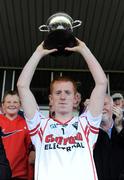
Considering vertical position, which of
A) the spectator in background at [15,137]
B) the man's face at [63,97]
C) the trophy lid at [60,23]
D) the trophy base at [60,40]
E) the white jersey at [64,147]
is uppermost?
the trophy lid at [60,23]

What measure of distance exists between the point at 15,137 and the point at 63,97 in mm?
969

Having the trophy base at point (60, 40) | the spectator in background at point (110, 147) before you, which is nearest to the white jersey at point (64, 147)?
the spectator in background at point (110, 147)

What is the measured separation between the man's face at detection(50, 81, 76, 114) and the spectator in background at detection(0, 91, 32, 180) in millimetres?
806

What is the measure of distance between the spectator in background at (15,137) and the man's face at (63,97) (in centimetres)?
81

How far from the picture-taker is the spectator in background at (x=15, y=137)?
112 inches

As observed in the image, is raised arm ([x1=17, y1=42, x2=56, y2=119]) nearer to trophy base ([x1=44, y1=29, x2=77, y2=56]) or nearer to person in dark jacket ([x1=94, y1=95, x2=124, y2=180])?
trophy base ([x1=44, y1=29, x2=77, y2=56])

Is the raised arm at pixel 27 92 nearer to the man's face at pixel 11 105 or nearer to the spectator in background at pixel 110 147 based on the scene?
the spectator in background at pixel 110 147

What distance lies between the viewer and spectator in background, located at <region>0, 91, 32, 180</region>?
2857 mm

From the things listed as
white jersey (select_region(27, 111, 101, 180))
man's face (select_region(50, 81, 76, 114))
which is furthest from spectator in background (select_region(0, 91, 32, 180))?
man's face (select_region(50, 81, 76, 114))

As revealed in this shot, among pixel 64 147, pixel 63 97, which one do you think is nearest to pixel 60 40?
pixel 63 97

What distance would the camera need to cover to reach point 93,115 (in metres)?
2.32

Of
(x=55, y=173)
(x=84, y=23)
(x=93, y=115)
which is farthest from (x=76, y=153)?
(x=84, y=23)

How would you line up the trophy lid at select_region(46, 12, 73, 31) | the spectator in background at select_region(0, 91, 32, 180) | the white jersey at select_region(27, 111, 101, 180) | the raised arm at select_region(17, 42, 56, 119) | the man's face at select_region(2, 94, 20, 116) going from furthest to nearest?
1. the man's face at select_region(2, 94, 20, 116)
2. the spectator in background at select_region(0, 91, 32, 180)
3. the trophy lid at select_region(46, 12, 73, 31)
4. the raised arm at select_region(17, 42, 56, 119)
5. the white jersey at select_region(27, 111, 101, 180)

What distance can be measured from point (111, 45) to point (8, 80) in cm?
337
